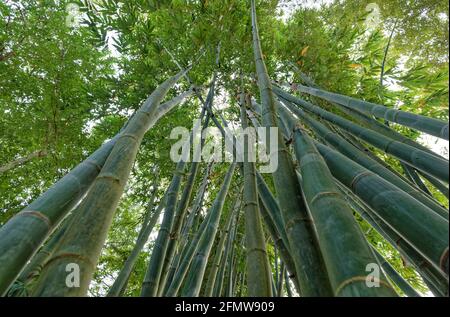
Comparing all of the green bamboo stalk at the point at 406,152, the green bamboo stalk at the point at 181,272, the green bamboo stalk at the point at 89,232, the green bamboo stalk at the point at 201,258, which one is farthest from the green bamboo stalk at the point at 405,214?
the green bamboo stalk at the point at 181,272

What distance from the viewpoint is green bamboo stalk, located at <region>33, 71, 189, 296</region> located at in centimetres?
87

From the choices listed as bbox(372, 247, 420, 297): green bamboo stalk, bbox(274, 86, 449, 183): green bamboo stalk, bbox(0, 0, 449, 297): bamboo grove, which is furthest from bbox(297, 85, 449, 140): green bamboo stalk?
bbox(372, 247, 420, 297): green bamboo stalk

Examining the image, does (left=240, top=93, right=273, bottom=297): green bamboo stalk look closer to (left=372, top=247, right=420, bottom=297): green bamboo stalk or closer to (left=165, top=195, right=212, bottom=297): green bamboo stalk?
(left=165, top=195, right=212, bottom=297): green bamboo stalk

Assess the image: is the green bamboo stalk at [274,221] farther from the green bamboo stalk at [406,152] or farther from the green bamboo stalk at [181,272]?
the green bamboo stalk at [406,152]

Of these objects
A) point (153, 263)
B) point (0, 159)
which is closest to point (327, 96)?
point (153, 263)

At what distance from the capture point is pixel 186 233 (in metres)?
2.67

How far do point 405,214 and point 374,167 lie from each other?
905 mm

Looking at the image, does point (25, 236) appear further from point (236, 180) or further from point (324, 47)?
point (324, 47)

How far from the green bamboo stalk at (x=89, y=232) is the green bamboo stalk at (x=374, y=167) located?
1.42m

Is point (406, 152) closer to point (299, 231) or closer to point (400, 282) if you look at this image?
point (299, 231)

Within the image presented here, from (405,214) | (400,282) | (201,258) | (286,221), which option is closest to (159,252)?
(201,258)

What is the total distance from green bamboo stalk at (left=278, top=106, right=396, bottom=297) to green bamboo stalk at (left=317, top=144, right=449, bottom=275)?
14 cm

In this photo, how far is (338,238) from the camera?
0.88m
